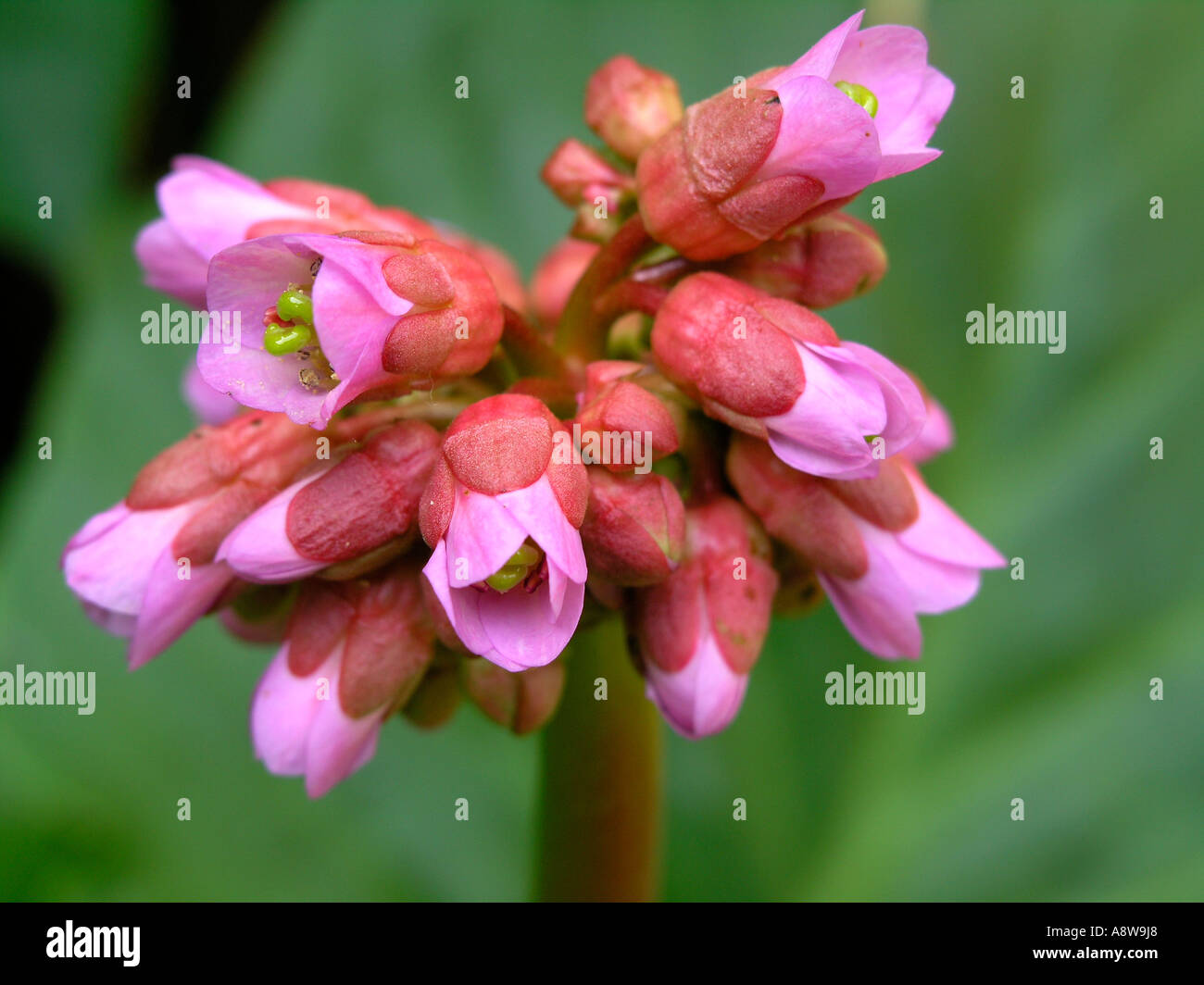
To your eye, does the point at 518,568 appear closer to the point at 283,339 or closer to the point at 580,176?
the point at 283,339

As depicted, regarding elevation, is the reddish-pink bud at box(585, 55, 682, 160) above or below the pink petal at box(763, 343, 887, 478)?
above

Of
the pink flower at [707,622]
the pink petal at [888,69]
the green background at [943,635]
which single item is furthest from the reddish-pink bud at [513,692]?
Answer: the green background at [943,635]

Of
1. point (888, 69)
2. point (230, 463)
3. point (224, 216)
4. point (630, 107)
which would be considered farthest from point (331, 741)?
point (888, 69)

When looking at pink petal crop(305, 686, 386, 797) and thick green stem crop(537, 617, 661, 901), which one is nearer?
pink petal crop(305, 686, 386, 797)

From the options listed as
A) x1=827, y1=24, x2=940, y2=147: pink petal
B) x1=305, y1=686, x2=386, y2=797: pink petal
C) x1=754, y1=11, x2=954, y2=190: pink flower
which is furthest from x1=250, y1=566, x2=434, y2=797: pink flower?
x1=827, y1=24, x2=940, y2=147: pink petal

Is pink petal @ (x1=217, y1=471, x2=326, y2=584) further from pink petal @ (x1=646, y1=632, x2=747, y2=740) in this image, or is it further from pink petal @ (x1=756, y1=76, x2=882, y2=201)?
pink petal @ (x1=756, y1=76, x2=882, y2=201)
